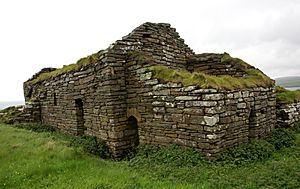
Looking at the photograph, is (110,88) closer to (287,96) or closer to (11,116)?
(287,96)

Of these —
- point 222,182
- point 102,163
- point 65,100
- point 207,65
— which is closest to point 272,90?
point 207,65

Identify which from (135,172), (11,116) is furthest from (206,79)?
(11,116)

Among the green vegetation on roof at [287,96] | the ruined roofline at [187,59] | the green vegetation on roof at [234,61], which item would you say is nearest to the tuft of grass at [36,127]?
the ruined roofline at [187,59]

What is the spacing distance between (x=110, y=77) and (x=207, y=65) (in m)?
4.69

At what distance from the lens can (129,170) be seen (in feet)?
23.4

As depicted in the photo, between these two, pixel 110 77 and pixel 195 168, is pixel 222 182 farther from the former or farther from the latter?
pixel 110 77

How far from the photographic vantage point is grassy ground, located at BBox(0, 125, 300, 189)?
19.0 feet

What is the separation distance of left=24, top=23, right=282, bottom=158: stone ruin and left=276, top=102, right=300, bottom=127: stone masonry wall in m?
0.59

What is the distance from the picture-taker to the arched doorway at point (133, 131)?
389 inches

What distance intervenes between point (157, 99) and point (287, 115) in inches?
197

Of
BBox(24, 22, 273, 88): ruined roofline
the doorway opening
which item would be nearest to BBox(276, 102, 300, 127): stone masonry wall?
BBox(24, 22, 273, 88): ruined roofline

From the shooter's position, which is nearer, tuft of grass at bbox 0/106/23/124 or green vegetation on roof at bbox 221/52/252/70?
green vegetation on roof at bbox 221/52/252/70

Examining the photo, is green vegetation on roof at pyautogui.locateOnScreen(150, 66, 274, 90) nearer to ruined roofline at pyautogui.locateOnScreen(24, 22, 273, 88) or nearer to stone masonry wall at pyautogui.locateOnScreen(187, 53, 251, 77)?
ruined roofline at pyautogui.locateOnScreen(24, 22, 273, 88)

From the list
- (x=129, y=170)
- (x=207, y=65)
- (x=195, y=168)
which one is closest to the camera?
(x=195, y=168)
